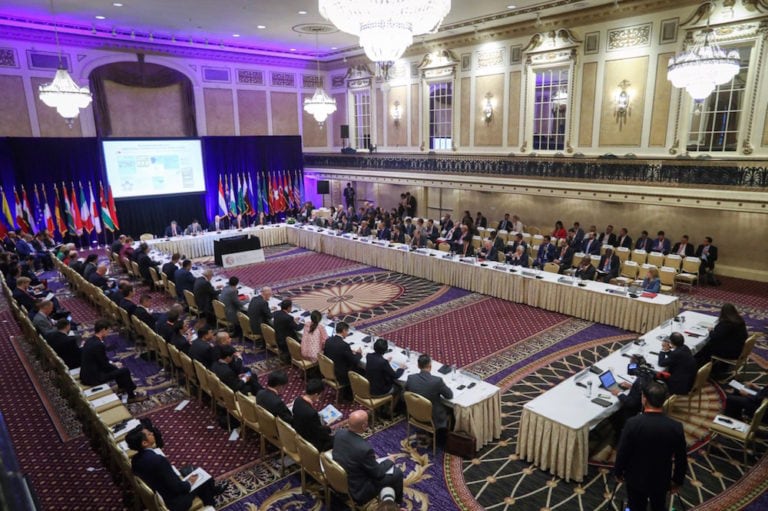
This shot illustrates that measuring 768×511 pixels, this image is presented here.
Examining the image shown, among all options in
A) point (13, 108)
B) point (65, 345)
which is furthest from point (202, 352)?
point (13, 108)

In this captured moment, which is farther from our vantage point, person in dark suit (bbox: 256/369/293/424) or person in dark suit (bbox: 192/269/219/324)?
person in dark suit (bbox: 192/269/219/324)

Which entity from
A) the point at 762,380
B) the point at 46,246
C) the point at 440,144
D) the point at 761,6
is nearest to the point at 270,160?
the point at 440,144

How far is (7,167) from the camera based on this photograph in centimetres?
1541

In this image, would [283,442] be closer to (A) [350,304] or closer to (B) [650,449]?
(B) [650,449]

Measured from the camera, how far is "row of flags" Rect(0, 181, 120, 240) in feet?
51.2

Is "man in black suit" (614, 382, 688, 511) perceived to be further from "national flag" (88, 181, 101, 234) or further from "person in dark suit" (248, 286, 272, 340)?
"national flag" (88, 181, 101, 234)

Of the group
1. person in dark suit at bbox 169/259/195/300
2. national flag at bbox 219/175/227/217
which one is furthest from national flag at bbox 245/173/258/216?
person in dark suit at bbox 169/259/195/300

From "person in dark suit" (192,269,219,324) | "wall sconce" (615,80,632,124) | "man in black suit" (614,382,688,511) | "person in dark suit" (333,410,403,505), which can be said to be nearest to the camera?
"man in black suit" (614,382,688,511)

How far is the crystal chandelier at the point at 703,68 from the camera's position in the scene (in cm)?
872

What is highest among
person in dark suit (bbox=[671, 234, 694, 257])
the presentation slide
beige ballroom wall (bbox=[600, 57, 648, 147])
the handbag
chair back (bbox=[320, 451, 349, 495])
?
beige ballroom wall (bbox=[600, 57, 648, 147])

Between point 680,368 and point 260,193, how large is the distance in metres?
17.8

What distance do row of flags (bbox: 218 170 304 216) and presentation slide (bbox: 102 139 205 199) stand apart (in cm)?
103

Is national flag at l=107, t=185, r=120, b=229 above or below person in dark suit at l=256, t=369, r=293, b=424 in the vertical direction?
above

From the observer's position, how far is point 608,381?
5770 mm
